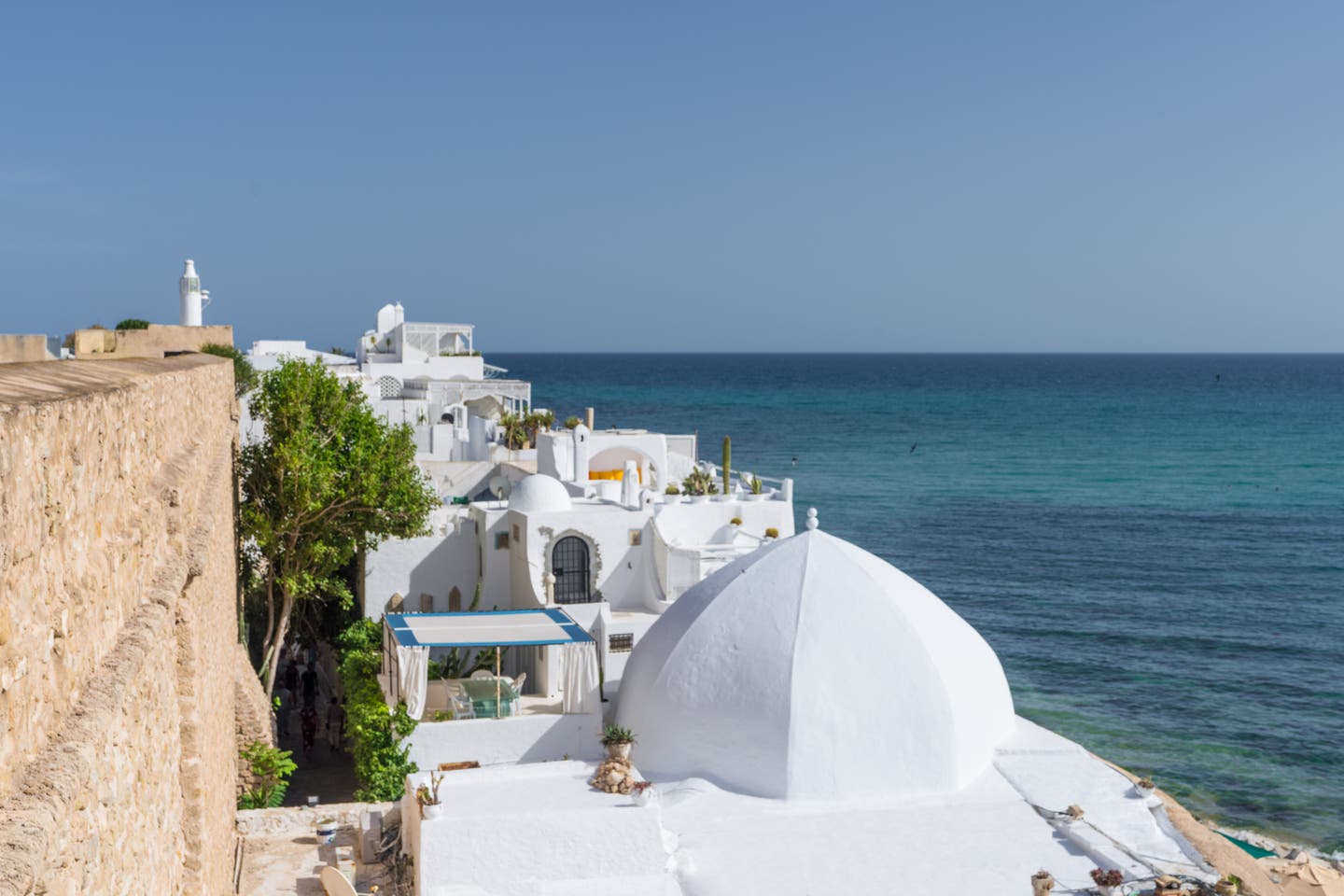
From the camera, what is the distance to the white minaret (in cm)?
3055

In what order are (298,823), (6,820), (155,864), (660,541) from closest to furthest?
(6,820), (155,864), (298,823), (660,541)

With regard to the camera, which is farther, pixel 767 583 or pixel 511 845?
pixel 767 583

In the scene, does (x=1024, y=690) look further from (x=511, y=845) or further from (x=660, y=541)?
(x=511, y=845)

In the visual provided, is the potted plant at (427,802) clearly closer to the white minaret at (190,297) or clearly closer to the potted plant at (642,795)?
the potted plant at (642,795)

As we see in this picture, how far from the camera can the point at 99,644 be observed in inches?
170

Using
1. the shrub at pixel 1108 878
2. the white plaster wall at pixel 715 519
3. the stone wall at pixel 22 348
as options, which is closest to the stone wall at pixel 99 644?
the stone wall at pixel 22 348

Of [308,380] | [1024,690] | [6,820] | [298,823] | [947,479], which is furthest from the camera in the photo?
[947,479]

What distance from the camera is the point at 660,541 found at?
22156 mm

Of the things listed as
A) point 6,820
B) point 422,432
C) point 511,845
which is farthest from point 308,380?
point 6,820

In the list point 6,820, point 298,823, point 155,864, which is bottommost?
point 298,823

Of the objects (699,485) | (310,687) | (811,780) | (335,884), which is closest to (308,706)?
(310,687)

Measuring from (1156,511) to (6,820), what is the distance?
57.4 meters

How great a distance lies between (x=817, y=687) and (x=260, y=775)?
22.2 feet

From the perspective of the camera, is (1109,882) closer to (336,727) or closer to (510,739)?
(510,739)
